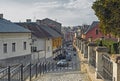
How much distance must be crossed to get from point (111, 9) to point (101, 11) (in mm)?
1656

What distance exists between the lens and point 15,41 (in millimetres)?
42062

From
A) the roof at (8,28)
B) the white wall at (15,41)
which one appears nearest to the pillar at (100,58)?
the roof at (8,28)

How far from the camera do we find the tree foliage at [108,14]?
2319 centimetres

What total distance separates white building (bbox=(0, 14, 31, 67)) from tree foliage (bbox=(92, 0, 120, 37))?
15.3 meters

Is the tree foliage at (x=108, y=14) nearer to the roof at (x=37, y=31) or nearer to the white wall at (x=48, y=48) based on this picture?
the roof at (x=37, y=31)

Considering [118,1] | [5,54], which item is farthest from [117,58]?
[5,54]

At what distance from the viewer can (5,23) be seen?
43094mm

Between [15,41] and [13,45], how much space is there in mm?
636

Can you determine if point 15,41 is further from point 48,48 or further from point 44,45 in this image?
point 48,48

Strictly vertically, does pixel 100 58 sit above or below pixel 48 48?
above

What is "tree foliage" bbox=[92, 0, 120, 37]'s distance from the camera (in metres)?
23.2

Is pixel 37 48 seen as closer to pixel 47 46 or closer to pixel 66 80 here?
pixel 47 46

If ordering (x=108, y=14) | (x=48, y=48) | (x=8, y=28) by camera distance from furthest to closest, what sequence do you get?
(x=48, y=48) → (x=8, y=28) → (x=108, y=14)

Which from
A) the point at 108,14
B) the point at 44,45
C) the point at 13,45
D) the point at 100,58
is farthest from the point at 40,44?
the point at 100,58
